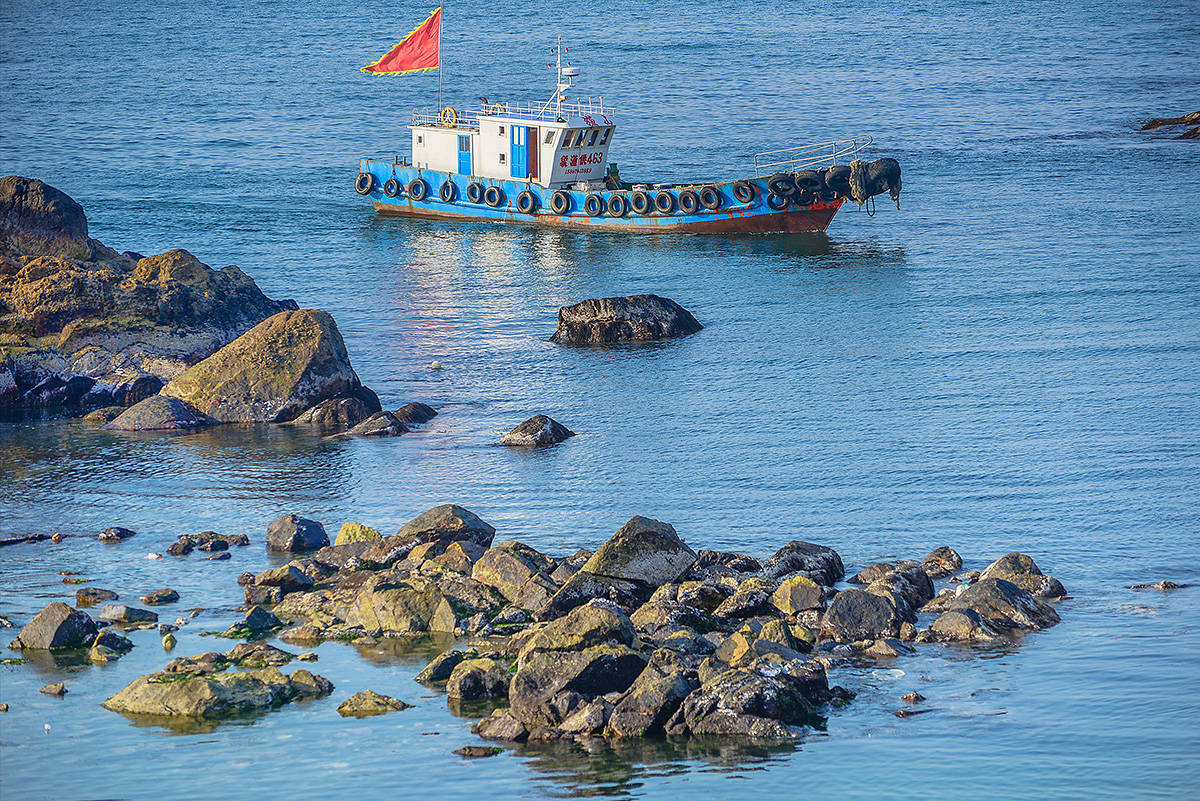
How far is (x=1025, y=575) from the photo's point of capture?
1798 cm

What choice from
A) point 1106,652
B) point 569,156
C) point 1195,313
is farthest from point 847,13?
point 1106,652

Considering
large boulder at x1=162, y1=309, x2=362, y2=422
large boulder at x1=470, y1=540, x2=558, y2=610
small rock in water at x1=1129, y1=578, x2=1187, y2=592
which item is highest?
large boulder at x1=162, y1=309, x2=362, y2=422

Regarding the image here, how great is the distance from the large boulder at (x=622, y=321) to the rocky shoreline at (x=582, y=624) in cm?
1495

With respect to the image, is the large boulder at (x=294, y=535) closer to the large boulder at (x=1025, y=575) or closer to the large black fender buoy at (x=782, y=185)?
the large boulder at (x=1025, y=575)

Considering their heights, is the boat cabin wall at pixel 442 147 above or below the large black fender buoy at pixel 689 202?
above

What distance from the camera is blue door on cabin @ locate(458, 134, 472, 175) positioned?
169 ft

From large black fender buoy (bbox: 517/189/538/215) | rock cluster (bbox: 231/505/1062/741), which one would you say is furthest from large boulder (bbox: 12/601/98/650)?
large black fender buoy (bbox: 517/189/538/215)

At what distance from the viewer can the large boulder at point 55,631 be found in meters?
16.4

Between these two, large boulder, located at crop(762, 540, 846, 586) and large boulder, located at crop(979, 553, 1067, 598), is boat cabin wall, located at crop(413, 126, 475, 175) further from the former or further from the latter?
large boulder, located at crop(979, 553, 1067, 598)

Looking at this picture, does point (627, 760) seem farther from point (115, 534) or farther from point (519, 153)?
point (519, 153)

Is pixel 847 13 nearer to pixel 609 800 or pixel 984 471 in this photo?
pixel 984 471

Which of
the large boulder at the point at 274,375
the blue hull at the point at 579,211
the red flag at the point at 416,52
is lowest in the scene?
the large boulder at the point at 274,375

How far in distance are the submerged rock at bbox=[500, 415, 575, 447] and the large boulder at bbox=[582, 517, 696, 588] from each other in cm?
800

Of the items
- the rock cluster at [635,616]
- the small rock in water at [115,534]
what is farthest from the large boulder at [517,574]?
the small rock in water at [115,534]
